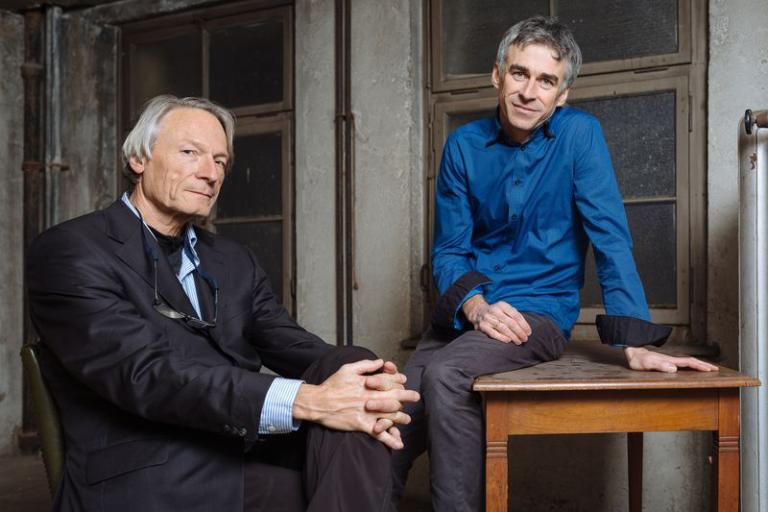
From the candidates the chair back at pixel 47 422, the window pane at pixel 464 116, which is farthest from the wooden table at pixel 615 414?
the window pane at pixel 464 116

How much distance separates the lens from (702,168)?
122 inches

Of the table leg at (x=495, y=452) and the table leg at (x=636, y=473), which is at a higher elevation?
the table leg at (x=495, y=452)

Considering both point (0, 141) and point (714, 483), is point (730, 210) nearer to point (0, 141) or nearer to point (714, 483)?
point (714, 483)

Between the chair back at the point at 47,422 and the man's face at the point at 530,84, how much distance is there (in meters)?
1.51

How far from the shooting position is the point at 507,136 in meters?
Answer: 2.50

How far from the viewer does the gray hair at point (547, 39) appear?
2.35 metres

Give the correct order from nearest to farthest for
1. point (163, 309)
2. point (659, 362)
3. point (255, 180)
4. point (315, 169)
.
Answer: point (163, 309) < point (659, 362) < point (315, 169) < point (255, 180)

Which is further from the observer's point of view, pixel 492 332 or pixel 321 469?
pixel 492 332

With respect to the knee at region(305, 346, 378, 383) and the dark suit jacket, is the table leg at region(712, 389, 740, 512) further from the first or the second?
the dark suit jacket

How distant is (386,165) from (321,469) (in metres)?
2.14

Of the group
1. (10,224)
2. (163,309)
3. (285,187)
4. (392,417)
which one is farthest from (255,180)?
(392,417)

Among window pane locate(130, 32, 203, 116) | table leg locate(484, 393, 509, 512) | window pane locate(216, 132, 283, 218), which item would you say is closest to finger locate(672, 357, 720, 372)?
table leg locate(484, 393, 509, 512)

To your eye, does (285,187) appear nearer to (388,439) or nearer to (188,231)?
(188,231)

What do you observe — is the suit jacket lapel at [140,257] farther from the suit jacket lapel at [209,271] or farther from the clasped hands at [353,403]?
the clasped hands at [353,403]
